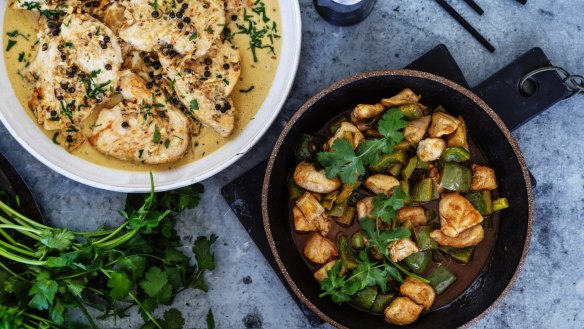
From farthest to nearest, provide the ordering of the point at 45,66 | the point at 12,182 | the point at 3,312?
the point at 12,182, the point at 45,66, the point at 3,312

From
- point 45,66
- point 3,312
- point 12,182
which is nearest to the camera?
point 3,312

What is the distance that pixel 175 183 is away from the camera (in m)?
3.05

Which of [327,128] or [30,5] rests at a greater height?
[30,5]

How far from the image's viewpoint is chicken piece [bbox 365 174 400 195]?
290 centimetres

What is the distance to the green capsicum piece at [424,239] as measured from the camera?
2934 mm

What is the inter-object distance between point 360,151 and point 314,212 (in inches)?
15.5

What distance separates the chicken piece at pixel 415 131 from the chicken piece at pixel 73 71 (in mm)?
1348

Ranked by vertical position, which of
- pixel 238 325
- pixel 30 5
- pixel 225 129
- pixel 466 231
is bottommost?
pixel 238 325

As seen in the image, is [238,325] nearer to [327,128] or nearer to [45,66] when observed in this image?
[327,128]

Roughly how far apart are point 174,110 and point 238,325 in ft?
3.70

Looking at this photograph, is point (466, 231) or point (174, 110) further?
point (174, 110)

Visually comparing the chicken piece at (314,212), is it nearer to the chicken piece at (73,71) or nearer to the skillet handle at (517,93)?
the skillet handle at (517,93)

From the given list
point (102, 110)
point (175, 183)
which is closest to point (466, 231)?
point (175, 183)

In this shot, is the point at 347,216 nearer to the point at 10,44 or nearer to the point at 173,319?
the point at 173,319
